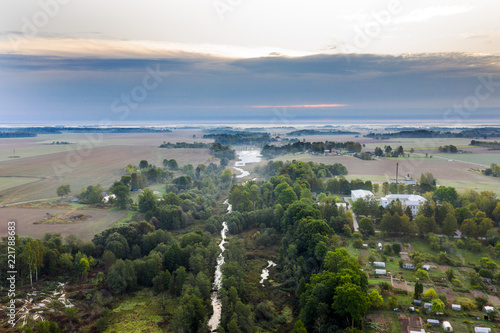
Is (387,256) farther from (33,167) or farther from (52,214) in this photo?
(33,167)

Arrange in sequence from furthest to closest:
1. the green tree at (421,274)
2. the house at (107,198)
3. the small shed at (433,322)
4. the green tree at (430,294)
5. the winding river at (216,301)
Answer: the house at (107,198)
the green tree at (421,274)
the winding river at (216,301)
the green tree at (430,294)
the small shed at (433,322)

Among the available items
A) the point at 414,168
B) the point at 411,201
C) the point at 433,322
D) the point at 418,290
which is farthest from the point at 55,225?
the point at 414,168

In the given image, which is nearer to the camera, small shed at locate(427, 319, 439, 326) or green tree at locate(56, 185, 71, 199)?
small shed at locate(427, 319, 439, 326)

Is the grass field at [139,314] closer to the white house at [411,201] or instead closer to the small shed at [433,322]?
the small shed at [433,322]

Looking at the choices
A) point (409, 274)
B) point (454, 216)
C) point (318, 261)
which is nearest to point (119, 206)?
point (318, 261)

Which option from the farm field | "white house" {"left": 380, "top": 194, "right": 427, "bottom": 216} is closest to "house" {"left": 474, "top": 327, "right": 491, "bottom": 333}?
"white house" {"left": 380, "top": 194, "right": 427, "bottom": 216}

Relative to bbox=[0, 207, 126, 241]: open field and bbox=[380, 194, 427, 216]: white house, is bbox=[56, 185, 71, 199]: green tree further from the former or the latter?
bbox=[380, 194, 427, 216]: white house

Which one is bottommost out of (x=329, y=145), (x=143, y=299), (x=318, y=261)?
(x=143, y=299)

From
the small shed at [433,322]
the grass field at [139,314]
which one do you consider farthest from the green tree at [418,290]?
the grass field at [139,314]
